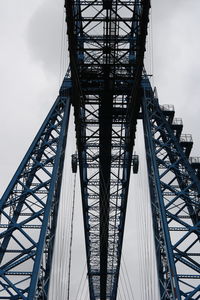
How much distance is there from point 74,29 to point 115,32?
2.40 m

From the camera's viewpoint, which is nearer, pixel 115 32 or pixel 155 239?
pixel 115 32

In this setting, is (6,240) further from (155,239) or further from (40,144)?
(155,239)

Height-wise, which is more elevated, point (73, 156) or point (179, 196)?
point (73, 156)

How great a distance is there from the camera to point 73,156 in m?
34.0

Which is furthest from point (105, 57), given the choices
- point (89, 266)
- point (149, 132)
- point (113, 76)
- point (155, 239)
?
point (89, 266)

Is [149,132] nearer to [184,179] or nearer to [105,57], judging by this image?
[184,179]

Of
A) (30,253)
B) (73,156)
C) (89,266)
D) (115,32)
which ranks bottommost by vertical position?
(30,253)

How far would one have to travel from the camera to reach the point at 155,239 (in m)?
25.1

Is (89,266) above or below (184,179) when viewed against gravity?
above

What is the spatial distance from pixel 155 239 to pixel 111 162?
385 inches

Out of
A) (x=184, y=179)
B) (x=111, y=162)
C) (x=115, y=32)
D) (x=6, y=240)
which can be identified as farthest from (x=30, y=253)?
(x=111, y=162)

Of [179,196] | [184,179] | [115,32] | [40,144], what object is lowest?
[179,196]

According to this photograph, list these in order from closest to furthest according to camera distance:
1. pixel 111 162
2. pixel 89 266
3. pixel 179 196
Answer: pixel 179 196
pixel 111 162
pixel 89 266

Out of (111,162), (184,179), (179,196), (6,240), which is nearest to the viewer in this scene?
(6,240)
